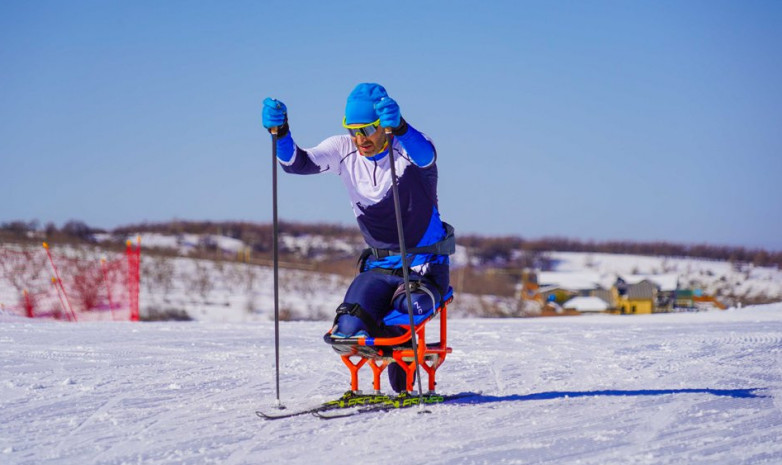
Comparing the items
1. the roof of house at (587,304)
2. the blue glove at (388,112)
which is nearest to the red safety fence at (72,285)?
the blue glove at (388,112)

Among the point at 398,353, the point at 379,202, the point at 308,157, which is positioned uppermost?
the point at 308,157

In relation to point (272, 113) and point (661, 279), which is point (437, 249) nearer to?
point (272, 113)

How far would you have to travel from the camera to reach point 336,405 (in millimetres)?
4918

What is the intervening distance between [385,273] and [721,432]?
7.28 feet

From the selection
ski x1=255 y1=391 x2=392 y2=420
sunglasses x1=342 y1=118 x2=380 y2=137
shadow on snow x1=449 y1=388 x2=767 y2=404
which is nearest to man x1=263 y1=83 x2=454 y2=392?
sunglasses x1=342 y1=118 x2=380 y2=137

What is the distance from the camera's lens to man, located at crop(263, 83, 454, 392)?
5.07m

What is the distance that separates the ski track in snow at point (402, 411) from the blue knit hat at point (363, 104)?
1759 mm

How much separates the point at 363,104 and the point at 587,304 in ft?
139

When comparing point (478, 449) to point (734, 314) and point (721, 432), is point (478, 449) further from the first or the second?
point (734, 314)

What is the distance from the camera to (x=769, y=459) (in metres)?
3.62

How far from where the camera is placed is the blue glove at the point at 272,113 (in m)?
5.10

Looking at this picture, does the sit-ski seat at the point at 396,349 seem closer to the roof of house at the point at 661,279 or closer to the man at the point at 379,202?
the man at the point at 379,202

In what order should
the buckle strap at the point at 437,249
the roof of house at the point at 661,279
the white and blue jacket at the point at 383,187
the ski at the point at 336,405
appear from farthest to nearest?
the roof of house at the point at 661,279, the buckle strap at the point at 437,249, the white and blue jacket at the point at 383,187, the ski at the point at 336,405

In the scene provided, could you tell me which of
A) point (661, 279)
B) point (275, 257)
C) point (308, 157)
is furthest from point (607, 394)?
point (661, 279)
